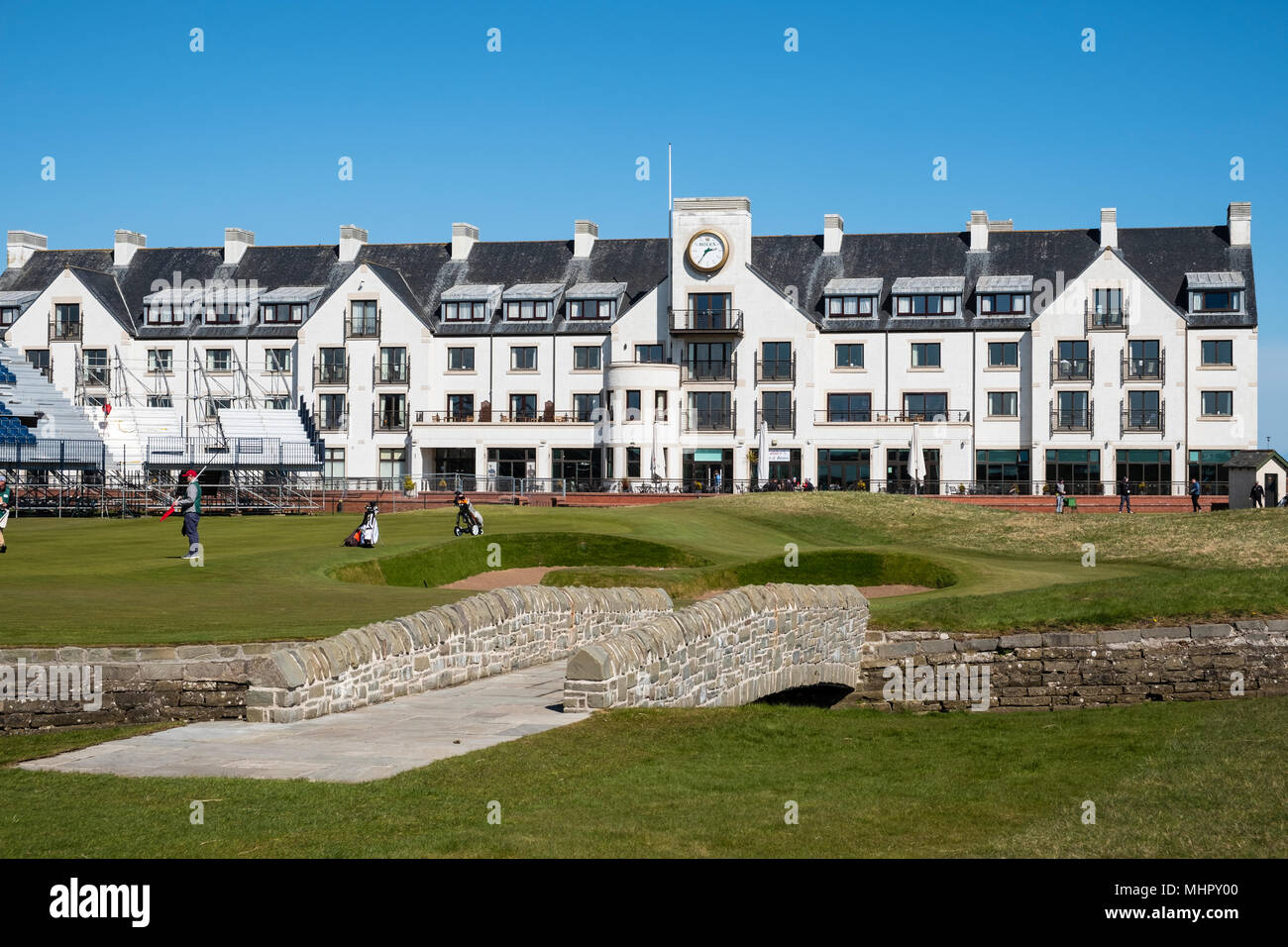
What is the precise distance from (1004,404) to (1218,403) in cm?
1142

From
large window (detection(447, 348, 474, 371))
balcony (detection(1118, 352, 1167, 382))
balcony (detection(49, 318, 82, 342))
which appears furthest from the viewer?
balcony (detection(49, 318, 82, 342))

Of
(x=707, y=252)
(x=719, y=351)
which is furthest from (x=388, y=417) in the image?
(x=707, y=252)

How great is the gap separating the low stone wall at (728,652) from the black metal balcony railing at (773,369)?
57927 millimetres

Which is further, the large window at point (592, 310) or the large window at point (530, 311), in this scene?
the large window at point (530, 311)

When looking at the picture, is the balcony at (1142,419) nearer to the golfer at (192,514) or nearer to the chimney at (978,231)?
the chimney at (978,231)

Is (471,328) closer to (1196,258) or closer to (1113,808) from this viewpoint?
(1196,258)

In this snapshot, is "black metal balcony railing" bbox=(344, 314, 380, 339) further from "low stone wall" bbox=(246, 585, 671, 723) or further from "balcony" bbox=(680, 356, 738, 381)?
"low stone wall" bbox=(246, 585, 671, 723)

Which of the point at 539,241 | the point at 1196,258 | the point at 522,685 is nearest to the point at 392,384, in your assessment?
the point at 539,241

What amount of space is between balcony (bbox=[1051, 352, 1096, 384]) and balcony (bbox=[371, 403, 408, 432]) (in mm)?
38524

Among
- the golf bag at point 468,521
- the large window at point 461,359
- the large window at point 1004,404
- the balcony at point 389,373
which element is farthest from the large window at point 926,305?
the golf bag at point 468,521

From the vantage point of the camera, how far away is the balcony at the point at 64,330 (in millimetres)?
88625

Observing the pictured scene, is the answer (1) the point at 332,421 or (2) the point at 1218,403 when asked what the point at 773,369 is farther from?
(1) the point at 332,421

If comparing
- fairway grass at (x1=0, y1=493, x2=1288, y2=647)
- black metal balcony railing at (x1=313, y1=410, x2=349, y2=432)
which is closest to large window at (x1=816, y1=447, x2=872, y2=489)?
fairway grass at (x1=0, y1=493, x2=1288, y2=647)

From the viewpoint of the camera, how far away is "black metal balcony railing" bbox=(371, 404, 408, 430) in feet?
282
